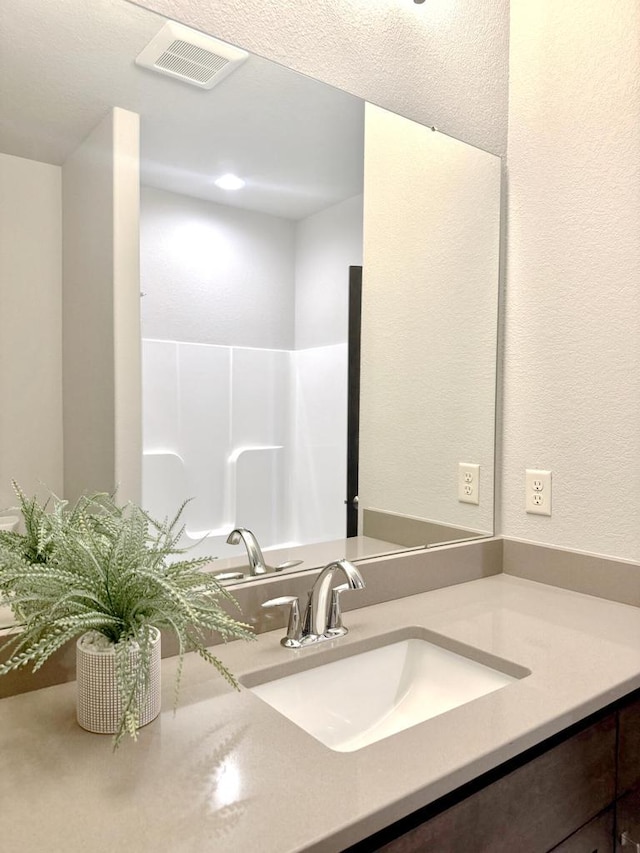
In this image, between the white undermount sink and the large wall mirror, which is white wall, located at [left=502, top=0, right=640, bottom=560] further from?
the white undermount sink

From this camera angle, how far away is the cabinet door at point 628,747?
1.03 metres

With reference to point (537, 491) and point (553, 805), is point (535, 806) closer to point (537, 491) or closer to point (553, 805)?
point (553, 805)

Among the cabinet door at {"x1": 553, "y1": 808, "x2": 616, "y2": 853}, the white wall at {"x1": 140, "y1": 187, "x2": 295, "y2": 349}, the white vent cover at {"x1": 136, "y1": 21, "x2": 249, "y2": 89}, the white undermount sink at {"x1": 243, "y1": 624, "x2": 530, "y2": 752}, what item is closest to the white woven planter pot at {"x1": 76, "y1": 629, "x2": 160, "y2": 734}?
the white undermount sink at {"x1": 243, "y1": 624, "x2": 530, "y2": 752}

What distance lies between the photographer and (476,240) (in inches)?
65.2

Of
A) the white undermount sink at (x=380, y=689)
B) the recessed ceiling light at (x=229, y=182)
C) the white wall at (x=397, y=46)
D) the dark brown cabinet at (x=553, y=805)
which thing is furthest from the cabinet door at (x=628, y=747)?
the white wall at (x=397, y=46)

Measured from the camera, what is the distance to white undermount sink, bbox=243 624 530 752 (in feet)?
3.44

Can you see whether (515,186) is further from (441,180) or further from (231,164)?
(231,164)

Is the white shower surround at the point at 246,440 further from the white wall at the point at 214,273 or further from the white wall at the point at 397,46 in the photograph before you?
the white wall at the point at 397,46

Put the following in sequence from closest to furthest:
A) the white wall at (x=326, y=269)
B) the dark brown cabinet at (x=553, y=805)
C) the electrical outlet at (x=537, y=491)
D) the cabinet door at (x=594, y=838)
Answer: the dark brown cabinet at (x=553, y=805) < the cabinet door at (x=594, y=838) < the white wall at (x=326, y=269) < the electrical outlet at (x=537, y=491)

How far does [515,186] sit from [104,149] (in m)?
1.07

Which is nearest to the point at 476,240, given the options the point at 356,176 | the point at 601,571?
the point at 356,176

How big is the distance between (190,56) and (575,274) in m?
0.98

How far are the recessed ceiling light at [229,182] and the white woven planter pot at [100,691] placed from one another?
85 centimetres

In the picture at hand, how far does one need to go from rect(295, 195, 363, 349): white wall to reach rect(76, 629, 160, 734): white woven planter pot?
0.70 meters
